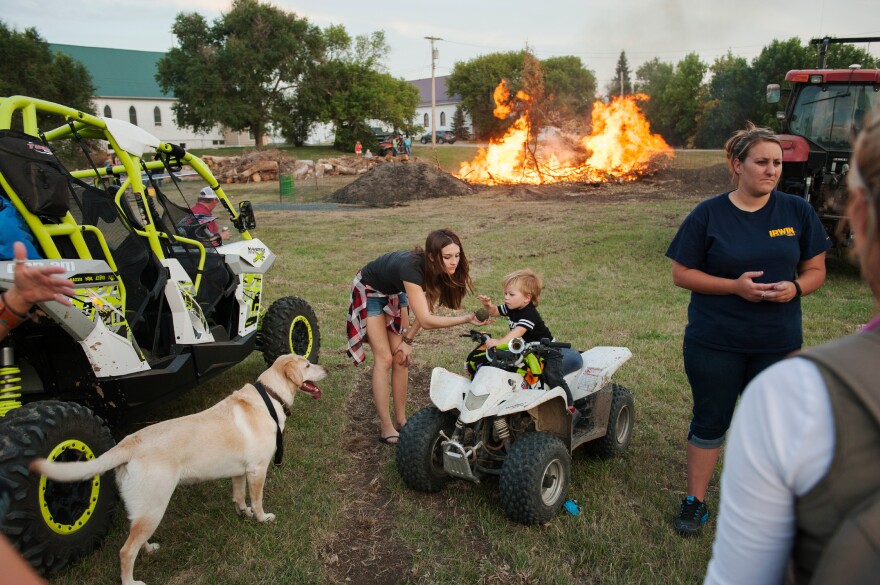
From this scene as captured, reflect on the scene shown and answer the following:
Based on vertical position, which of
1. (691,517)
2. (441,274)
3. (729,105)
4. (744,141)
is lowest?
(691,517)

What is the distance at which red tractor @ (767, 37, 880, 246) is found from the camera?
32.8 ft

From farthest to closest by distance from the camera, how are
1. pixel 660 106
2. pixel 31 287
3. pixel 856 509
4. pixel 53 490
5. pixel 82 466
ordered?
1. pixel 660 106
2. pixel 53 490
3. pixel 82 466
4. pixel 31 287
5. pixel 856 509

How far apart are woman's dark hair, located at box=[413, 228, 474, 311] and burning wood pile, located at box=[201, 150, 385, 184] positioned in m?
26.7

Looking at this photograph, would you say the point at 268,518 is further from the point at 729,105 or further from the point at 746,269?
the point at 729,105

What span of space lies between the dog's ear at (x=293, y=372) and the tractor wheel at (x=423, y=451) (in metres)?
0.74

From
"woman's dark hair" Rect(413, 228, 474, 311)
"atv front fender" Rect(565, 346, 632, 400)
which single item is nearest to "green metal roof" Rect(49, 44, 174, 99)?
"woman's dark hair" Rect(413, 228, 474, 311)

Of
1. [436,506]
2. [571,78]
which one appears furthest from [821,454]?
[571,78]

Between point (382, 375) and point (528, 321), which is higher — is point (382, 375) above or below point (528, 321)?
below

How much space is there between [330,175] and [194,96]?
21260 millimetres

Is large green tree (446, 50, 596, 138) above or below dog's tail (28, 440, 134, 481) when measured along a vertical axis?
above

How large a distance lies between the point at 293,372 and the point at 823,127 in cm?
1000

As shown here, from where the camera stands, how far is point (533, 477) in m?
3.55

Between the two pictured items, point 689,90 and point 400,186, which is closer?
point 400,186

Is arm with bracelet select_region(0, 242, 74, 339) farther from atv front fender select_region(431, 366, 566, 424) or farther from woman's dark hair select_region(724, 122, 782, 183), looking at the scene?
woman's dark hair select_region(724, 122, 782, 183)
